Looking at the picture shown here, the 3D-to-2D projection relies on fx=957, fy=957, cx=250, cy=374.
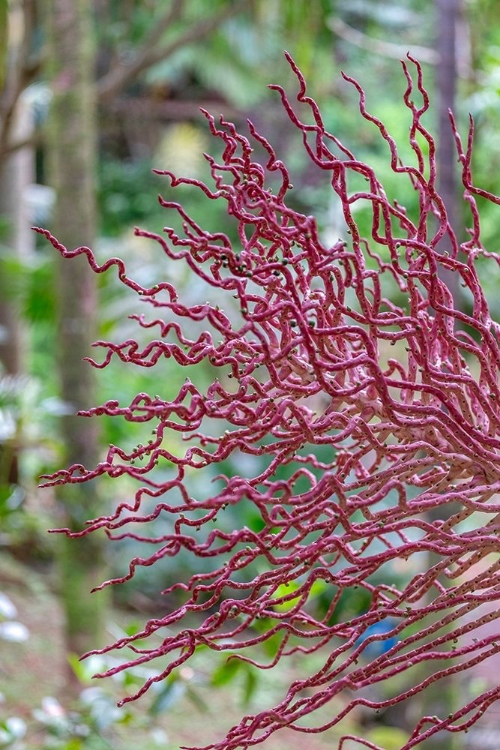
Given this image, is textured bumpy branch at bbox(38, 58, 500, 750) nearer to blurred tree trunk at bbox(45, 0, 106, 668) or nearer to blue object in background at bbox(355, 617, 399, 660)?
blurred tree trunk at bbox(45, 0, 106, 668)

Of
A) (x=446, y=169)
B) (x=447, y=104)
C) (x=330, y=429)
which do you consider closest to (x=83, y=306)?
(x=446, y=169)

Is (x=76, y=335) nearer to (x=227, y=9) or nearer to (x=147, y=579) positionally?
(x=227, y=9)

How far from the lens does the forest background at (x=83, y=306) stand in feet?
8.63

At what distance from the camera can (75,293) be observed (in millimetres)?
2650

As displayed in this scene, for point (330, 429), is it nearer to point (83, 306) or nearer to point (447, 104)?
point (83, 306)

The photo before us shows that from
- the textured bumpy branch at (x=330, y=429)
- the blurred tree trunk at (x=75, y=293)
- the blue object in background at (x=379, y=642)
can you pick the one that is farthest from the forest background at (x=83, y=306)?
the textured bumpy branch at (x=330, y=429)

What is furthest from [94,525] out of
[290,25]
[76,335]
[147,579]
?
[147,579]

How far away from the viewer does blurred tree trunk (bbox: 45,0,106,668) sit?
8.70ft

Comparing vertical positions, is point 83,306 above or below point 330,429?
above

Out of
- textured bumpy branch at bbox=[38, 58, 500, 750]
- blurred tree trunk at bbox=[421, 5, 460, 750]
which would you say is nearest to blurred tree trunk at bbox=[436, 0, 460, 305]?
blurred tree trunk at bbox=[421, 5, 460, 750]

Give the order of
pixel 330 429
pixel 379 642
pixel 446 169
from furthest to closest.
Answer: pixel 379 642 < pixel 446 169 < pixel 330 429

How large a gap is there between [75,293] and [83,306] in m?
0.04

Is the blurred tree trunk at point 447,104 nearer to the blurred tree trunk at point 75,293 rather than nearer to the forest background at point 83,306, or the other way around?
the forest background at point 83,306

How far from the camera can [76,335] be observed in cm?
266
